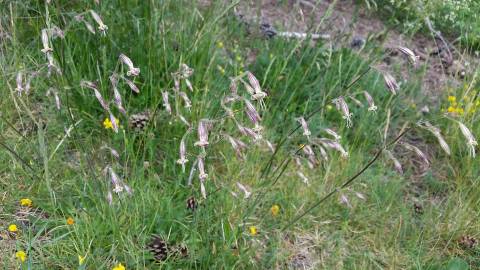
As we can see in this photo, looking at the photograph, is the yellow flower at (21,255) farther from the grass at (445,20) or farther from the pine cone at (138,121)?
the grass at (445,20)

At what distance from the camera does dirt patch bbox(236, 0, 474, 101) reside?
142 inches

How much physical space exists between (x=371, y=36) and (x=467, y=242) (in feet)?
4.86

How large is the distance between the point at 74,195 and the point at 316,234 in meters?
1.10

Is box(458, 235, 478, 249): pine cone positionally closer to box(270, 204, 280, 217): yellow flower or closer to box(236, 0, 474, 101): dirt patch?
box(270, 204, 280, 217): yellow flower

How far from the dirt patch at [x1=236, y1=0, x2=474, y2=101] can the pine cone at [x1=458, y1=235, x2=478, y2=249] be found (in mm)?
1127

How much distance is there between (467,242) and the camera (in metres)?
2.58

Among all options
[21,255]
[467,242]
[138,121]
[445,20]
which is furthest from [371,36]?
[21,255]

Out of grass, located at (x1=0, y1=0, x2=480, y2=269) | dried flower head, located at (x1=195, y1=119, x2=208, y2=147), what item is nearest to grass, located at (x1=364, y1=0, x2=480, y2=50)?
grass, located at (x1=0, y1=0, x2=480, y2=269)

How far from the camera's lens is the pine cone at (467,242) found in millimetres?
2576

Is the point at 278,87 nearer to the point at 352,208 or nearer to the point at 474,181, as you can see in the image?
the point at 352,208

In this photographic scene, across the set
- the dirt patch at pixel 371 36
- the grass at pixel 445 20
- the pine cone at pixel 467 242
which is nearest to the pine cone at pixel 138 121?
the dirt patch at pixel 371 36

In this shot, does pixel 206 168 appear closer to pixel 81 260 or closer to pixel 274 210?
pixel 274 210

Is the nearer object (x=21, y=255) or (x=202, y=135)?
(x=202, y=135)

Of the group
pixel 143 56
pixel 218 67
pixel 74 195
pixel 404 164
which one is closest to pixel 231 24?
pixel 218 67
